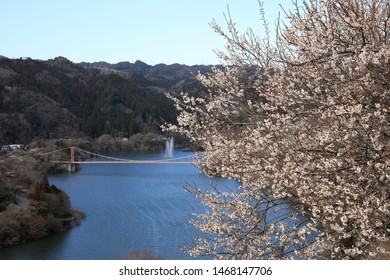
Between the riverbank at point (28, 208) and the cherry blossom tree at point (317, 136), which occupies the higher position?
the cherry blossom tree at point (317, 136)

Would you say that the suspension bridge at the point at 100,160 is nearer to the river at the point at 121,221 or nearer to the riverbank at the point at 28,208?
the river at the point at 121,221

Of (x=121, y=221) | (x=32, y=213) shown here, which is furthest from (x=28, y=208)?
(x=121, y=221)

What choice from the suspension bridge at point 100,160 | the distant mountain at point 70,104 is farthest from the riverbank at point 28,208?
the distant mountain at point 70,104

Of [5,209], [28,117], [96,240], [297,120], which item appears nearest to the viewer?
[297,120]

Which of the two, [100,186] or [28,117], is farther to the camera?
[28,117]

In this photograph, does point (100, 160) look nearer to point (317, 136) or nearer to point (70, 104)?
point (70, 104)

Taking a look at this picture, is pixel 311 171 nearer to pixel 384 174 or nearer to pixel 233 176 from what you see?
pixel 384 174
